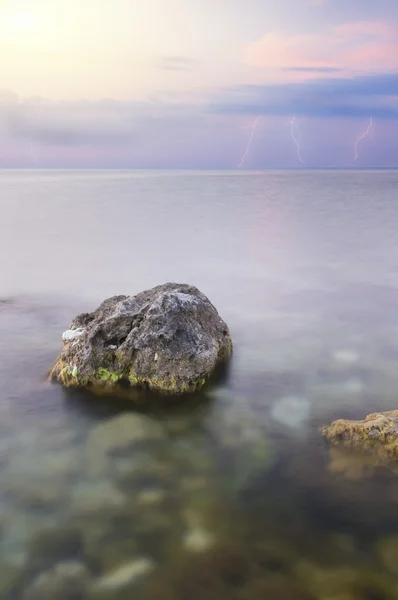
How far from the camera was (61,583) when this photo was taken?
4.00 metres

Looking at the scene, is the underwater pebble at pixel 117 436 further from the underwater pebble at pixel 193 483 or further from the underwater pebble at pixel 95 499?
the underwater pebble at pixel 193 483

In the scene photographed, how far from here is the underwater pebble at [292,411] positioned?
617 centimetres

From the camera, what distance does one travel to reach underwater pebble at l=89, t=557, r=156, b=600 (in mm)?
3920

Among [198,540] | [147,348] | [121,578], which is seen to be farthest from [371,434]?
[147,348]

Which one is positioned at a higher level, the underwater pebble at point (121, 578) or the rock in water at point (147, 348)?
the rock in water at point (147, 348)

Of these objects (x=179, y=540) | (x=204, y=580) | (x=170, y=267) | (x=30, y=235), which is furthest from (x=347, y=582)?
(x=30, y=235)

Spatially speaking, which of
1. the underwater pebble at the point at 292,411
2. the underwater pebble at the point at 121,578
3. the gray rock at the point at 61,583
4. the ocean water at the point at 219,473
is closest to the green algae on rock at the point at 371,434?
the ocean water at the point at 219,473

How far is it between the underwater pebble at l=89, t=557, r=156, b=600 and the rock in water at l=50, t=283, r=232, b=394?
2.79 m

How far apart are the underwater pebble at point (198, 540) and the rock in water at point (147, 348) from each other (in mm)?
2479

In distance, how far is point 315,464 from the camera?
530 cm

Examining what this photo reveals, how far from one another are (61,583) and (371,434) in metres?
A: 3.35

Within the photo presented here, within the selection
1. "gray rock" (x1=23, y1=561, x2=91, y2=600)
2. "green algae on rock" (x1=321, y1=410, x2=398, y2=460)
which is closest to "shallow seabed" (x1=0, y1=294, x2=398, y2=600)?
"gray rock" (x1=23, y1=561, x2=91, y2=600)

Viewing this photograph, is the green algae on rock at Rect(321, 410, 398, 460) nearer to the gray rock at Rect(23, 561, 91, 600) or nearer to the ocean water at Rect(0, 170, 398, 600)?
the ocean water at Rect(0, 170, 398, 600)

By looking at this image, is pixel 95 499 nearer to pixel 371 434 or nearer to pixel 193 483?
pixel 193 483
